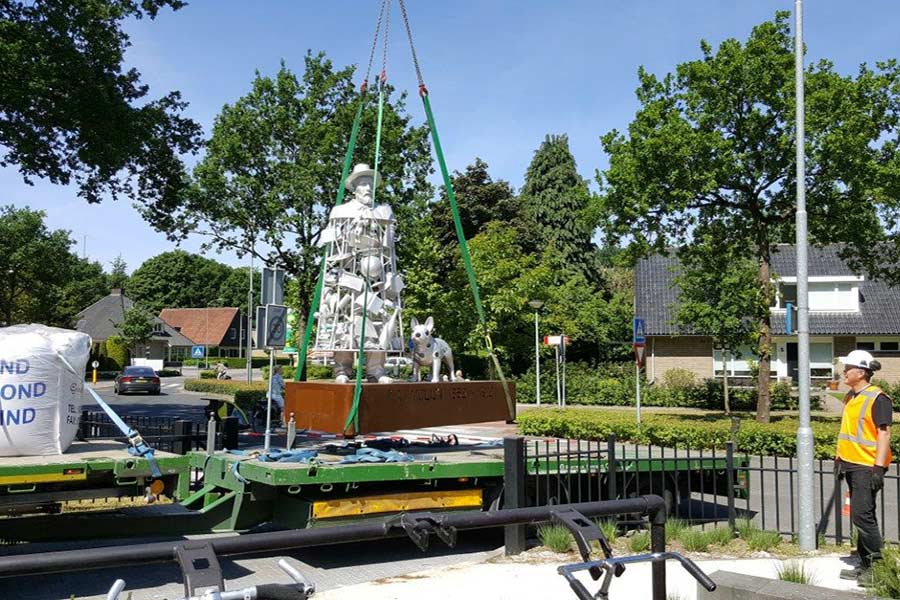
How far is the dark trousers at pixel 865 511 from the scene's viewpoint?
739 cm

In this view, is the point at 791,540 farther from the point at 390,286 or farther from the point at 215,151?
the point at 215,151

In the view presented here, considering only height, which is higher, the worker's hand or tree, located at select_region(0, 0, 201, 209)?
tree, located at select_region(0, 0, 201, 209)

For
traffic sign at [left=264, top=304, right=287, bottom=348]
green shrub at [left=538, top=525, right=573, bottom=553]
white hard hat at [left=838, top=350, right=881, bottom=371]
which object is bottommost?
green shrub at [left=538, top=525, right=573, bottom=553]

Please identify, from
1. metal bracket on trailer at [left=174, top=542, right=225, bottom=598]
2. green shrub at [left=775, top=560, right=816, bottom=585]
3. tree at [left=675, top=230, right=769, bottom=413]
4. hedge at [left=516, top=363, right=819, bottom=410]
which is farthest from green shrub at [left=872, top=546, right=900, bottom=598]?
hedge at [left=516, top=363, right=819, bottom=410]

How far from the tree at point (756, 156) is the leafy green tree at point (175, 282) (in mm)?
81353

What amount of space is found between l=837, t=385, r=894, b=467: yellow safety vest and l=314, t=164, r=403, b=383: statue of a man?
6.10 m

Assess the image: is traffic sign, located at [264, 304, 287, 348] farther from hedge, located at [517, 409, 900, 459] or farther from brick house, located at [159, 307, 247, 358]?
brick house, located at [159, 307, 247, 358]

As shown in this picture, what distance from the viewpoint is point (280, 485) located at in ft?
28.3

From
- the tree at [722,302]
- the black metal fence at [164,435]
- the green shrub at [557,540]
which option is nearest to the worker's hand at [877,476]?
the green shrub at [557,540]

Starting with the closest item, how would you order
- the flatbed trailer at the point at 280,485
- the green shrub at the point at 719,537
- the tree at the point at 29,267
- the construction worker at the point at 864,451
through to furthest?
the construction worker at the point at 864,451 < the flatbed trailer at the point at 280,485 < the green shrub at the point at 719,537 < the tree at the point at 29,267

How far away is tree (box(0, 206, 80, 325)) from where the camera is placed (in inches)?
2190

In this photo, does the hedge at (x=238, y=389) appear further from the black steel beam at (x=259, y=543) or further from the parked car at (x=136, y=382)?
the black steel beam at (x=259, y=543)

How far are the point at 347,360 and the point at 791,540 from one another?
6170 millimetres

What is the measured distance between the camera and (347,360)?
38.9 ft
